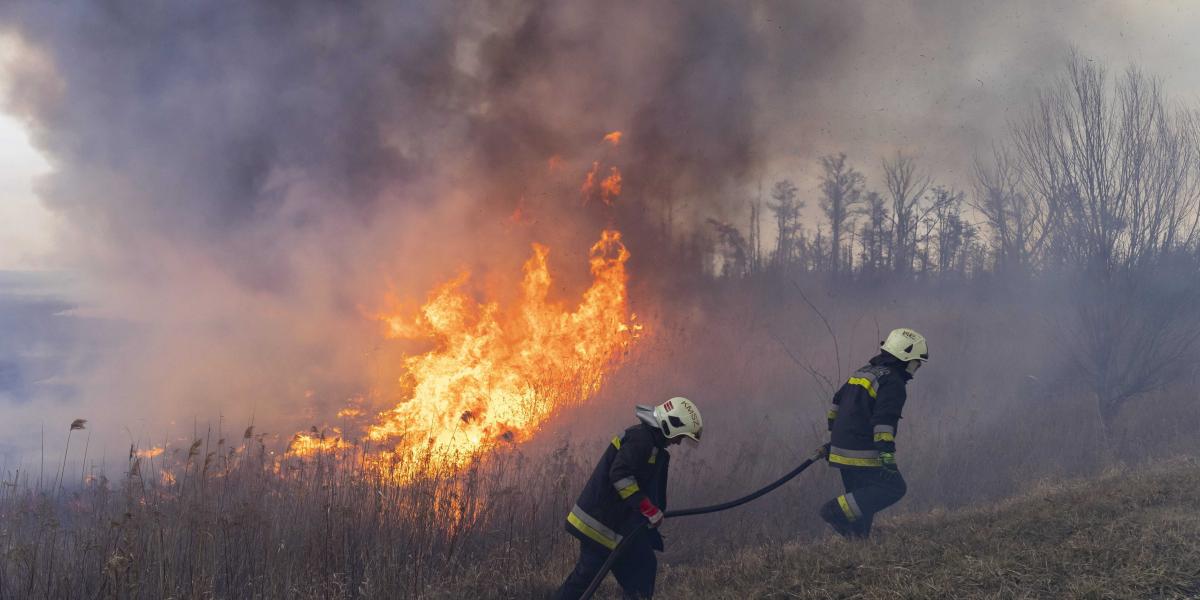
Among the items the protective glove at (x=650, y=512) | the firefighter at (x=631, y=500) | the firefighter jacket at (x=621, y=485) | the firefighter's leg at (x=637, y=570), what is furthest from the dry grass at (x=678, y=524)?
the protective glove at (x=650, y=512)

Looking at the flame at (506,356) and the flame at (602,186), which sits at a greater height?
the flame at (602,186)

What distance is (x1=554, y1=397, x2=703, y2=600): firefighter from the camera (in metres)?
4.89

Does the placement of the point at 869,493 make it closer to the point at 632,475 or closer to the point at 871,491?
the point at 871,491

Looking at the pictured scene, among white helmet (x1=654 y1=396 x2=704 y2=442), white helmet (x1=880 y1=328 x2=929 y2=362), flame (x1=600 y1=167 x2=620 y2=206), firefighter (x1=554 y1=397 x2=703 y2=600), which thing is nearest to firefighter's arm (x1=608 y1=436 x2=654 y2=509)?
firefighter (x1=554 y1=397 x2=703 y2=600)

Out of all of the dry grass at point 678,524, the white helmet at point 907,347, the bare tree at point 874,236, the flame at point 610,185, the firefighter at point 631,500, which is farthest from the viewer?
the bare tree at point 874,236

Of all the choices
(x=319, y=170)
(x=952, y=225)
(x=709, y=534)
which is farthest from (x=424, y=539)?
(x=952, y=225)

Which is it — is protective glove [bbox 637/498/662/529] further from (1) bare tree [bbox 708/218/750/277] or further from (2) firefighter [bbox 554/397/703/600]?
(1) bare tree [bbox 708/218/750/277]

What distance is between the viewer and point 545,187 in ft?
44.5

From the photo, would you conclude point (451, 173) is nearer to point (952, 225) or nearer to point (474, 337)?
point (474, 337)

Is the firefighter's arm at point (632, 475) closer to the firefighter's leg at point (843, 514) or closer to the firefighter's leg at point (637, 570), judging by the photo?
the firefighter's leg at point (637, 570)

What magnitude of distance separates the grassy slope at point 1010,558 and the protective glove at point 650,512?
990mm

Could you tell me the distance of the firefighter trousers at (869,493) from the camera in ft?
20.1

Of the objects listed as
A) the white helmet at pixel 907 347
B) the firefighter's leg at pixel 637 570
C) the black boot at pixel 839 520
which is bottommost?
the firefighter's leg at pixel 637 570

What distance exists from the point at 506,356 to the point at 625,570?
663cm
